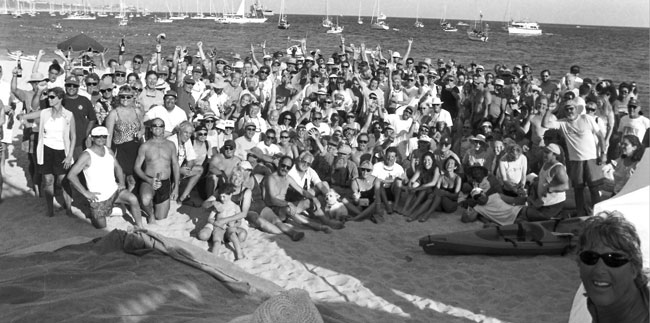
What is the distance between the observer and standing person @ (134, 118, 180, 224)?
7707 millimetres

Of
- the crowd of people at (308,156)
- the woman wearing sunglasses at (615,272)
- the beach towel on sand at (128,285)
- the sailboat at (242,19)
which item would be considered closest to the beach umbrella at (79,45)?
the crowd of people at (308,156)

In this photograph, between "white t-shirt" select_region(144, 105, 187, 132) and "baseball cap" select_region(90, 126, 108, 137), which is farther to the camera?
"white t-shirt" select_region(144, 105, 187, 132)

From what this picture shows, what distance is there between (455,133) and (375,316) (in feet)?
19.2

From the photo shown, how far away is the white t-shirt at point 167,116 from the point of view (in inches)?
345

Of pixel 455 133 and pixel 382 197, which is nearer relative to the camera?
pixel 382 197

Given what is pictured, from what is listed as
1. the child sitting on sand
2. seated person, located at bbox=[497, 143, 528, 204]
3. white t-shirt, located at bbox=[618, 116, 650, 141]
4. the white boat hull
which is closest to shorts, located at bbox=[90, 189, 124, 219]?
the child sitting on sand

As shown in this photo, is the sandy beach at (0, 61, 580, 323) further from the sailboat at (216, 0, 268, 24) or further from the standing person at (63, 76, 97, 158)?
the sailboat at (216, 0, 268, 24)

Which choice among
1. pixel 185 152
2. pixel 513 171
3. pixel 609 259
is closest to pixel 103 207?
pixel 185 152

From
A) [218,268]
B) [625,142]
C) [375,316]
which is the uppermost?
[625,142]

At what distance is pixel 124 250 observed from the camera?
5.50m

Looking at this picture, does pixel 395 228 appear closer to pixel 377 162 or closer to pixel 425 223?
pixel 425 223

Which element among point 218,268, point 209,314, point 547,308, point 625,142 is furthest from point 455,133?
point 209,314

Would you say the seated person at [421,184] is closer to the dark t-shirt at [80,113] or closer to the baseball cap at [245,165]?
the baseball cap at [245,165]

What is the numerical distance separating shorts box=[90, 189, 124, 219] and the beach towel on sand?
67.3 inches
